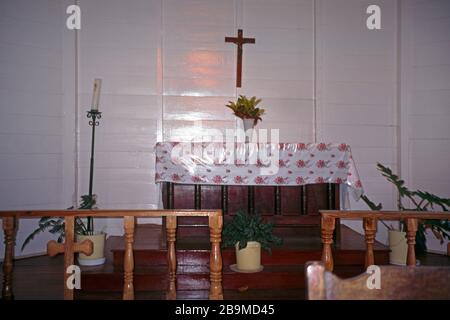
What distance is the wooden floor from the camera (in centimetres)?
287

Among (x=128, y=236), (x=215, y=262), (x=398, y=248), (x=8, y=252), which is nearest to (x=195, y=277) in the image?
(x=215, y=262)

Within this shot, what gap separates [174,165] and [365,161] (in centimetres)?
276

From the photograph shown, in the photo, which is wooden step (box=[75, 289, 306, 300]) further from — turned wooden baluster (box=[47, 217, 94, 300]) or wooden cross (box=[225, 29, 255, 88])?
wooden cross (box=[225, 29, 255, 88])

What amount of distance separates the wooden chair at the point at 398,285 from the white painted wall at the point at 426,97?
3891mm

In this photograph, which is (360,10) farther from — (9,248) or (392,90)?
(9,248)

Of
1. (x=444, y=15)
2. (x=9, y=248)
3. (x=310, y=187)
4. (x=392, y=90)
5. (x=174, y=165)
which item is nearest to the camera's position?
(x=9, y=248)

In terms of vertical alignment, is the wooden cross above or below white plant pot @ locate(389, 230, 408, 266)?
above

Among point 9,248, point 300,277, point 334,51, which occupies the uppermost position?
point 334,51

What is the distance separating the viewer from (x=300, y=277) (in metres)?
2.99

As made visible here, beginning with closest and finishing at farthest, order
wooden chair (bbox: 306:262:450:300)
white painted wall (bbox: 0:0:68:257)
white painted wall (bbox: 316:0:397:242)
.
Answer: wooden chair (bbox: 306:262:450:300) < white painted wall (bbox: 0:0:68:257) < white painted wall (bbox: 316:0:397:242)

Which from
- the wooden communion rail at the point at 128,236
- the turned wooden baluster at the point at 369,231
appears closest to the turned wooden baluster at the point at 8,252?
the wooden communion rail at the point at 128,236

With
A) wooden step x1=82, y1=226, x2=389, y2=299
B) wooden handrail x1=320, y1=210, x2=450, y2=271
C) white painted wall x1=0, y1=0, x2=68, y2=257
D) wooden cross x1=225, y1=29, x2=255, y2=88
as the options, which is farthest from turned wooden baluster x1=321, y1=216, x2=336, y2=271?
white painted wall x1=0, y1=0, x2=68, y2=257

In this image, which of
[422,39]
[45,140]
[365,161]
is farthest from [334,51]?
[45,140]

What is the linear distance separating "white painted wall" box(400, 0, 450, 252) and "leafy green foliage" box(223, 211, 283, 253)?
2589 mm
